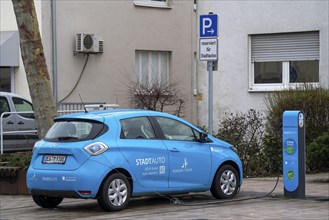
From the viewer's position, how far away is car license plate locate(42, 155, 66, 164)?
11875 mm

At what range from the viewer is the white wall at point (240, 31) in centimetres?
2012

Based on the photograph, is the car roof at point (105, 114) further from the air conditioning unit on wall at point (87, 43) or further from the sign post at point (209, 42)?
the air conditioning unit on wall at point (87, 43)

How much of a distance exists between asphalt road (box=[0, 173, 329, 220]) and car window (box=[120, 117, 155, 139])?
113 centimetres

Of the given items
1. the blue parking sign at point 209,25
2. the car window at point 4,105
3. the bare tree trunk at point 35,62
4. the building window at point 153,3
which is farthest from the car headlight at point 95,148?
the building window at point 153,3

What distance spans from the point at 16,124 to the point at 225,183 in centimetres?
845

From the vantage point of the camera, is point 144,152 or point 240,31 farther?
point 240,31

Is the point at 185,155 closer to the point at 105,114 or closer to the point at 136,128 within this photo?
the point at 136,128

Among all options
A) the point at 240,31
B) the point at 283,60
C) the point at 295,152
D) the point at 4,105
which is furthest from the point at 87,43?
the point at 295,152

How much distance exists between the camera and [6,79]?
25672mm

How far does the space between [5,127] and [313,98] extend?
7.67 m

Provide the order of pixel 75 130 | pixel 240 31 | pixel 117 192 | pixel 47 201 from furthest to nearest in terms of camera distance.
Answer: pixel 240 31, pixel 47 201, pixel 75 130, pixel 117 192

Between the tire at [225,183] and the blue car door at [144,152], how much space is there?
111 centimetres

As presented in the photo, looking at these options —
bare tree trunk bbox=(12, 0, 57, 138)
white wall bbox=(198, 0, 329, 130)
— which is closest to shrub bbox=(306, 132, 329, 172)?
white wall bbox=(198, 0, 329, 130)

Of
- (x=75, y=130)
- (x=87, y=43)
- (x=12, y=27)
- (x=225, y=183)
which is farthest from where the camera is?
(x=87, y=43)
